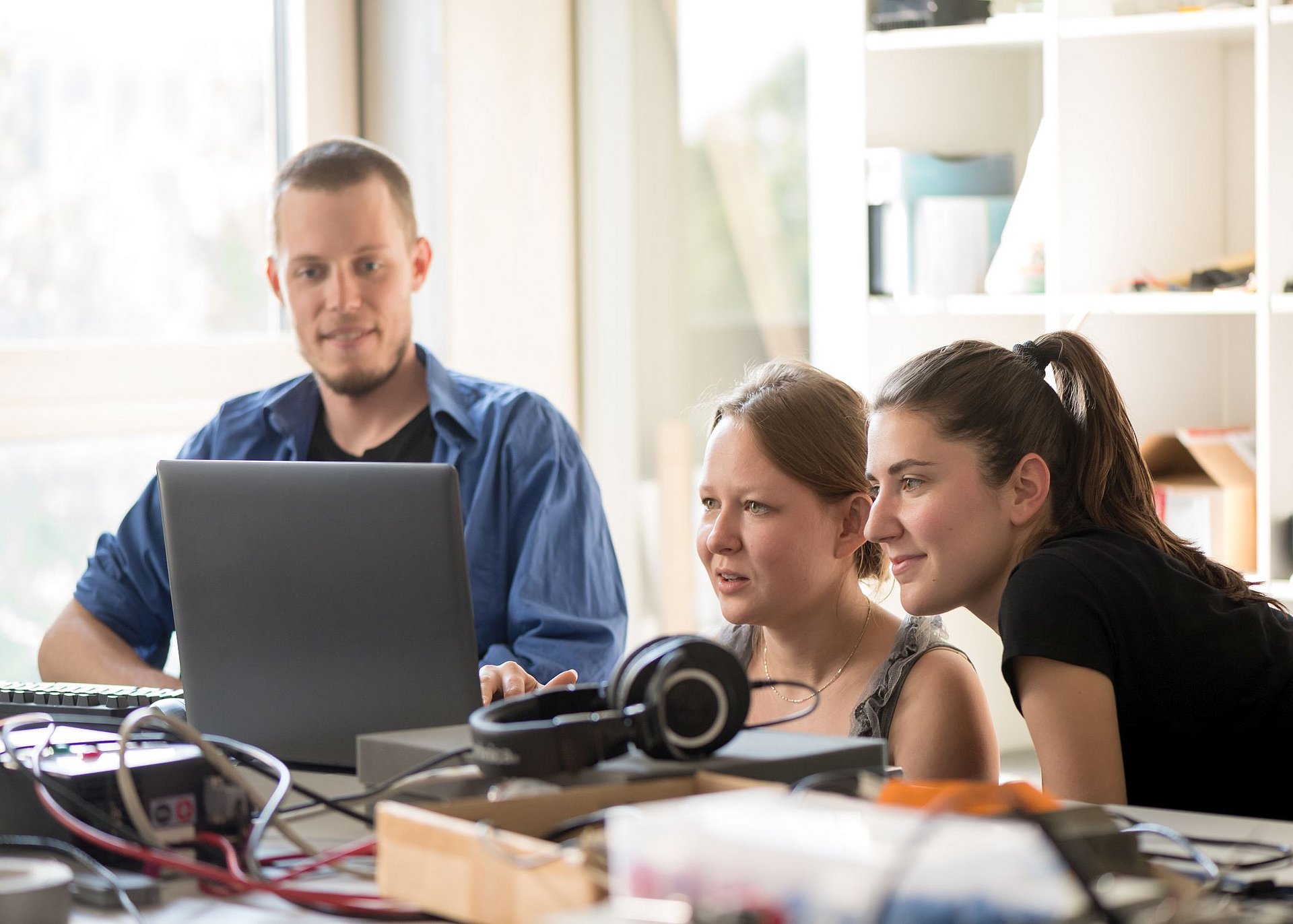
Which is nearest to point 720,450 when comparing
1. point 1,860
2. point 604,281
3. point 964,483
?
point 964,483

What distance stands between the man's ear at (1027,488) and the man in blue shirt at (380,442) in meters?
0.62

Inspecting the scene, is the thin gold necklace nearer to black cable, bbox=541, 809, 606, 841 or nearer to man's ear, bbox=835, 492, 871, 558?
man's ear, bbox=835, 492, 871, 558

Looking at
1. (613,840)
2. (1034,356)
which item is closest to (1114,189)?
(1034,356)

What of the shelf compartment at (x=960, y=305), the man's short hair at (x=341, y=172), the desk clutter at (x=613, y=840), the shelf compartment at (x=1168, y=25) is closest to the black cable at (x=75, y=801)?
the desk clutter at (x=613, y=840)

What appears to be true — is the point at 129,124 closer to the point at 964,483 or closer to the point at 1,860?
the point at 964,483

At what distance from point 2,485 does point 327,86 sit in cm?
112

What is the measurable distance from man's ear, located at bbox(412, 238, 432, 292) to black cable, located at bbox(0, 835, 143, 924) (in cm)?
129

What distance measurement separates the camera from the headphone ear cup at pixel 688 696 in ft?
3.11

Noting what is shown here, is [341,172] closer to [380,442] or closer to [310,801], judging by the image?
[380,442]

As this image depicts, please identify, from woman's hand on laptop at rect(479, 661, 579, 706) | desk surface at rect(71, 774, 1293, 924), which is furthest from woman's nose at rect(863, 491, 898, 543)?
desk surface at rect(71, 774, 1293, 924)

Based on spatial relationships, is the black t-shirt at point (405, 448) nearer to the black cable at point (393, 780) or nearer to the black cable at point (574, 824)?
the black cable at point (393, 780)

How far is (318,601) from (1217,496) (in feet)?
5.87

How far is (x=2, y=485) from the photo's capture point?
2.59m

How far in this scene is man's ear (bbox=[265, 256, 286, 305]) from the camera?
219cm
